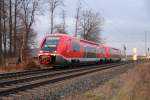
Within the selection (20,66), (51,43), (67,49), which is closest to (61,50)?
(67,49)

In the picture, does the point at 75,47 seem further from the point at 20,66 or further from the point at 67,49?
the point at 20,66

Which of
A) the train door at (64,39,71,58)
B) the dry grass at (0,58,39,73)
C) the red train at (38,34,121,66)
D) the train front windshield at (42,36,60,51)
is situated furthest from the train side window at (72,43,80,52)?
the dry grass at (0,58,39,73)

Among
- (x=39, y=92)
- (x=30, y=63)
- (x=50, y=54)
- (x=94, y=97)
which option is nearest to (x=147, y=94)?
(x=94, y=97)

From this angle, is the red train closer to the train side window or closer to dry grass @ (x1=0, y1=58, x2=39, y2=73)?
the train side window

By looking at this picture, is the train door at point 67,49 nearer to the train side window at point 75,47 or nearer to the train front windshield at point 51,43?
the train front windshield at point 51,43

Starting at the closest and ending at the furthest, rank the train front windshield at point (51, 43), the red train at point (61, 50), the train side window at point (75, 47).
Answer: the red train at point (61, 50) → the train front windshield at point (51, 43) → the train side window at point (75, 47)

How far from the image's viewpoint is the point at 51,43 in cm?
3012

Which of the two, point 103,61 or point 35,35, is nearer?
point 103,61

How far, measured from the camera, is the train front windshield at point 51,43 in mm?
29663

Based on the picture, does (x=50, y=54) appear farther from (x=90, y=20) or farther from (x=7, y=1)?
(x=90, y=20)

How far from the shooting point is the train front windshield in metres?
29.7

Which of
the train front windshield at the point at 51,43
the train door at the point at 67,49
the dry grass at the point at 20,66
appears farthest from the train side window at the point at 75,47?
the dry grass at the point at 20,66

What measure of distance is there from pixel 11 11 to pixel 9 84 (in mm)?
38647

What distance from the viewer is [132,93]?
36.6ft
